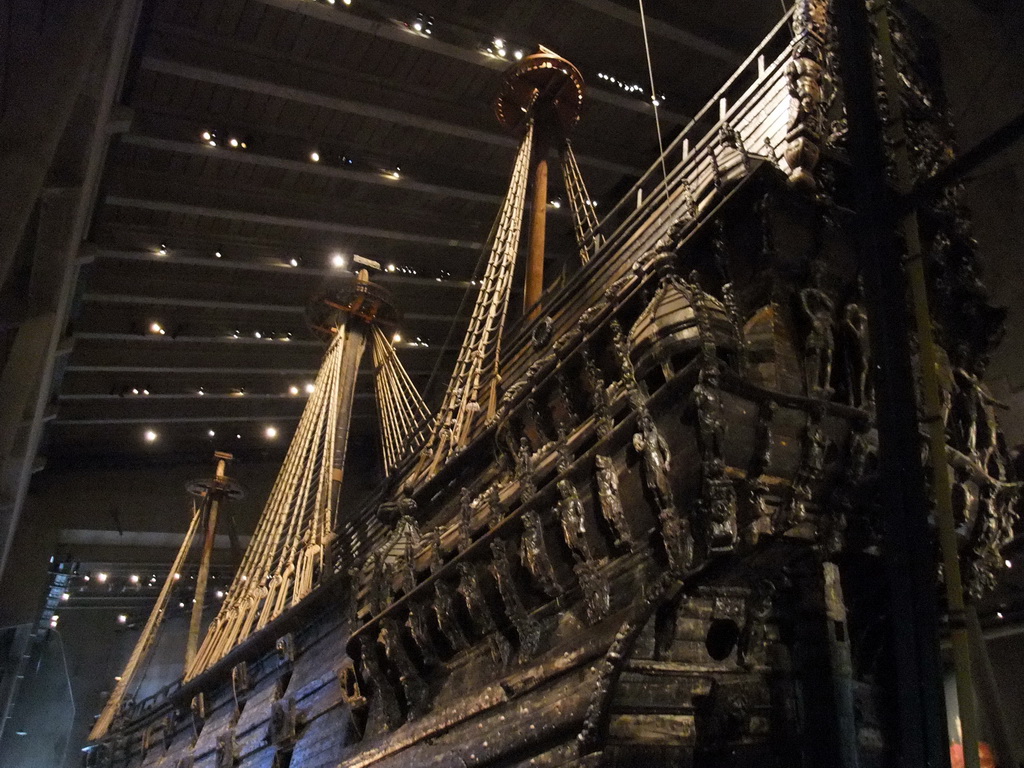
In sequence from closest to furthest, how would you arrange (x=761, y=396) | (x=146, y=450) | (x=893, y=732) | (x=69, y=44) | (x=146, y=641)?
1. (x=761, y=396)
2. (x=893, y=732)
3. (x=69, y=44)
4. (x=146, y=641)
5. (x=146, y=450)

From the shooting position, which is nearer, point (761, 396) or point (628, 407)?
point (761, 396)

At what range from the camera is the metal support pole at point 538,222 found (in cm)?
561

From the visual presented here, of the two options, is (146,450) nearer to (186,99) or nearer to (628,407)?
(186,99)

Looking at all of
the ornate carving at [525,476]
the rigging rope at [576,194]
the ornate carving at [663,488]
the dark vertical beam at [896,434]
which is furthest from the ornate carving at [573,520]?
the rigging rope at [576,194]

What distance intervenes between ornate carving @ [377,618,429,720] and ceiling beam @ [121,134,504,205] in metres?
5.42

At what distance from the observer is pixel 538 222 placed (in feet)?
19.5

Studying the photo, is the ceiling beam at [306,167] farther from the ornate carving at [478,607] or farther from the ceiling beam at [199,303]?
the ornate carving at [478,607]

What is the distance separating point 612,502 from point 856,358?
0.88m

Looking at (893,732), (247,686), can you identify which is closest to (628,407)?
(893,732)

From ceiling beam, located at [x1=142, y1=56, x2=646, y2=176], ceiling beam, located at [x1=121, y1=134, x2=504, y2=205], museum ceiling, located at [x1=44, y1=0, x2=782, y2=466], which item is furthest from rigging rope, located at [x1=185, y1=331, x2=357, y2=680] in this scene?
ceiling beam, located at [x1=142, y1=56, x2=646, y2=176]

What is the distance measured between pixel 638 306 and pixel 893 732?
1.56 meters

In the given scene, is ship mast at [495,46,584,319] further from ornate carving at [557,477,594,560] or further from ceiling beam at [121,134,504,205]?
ornate carving at [557,477,594,560]

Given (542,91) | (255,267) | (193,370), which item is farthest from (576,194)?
(193,370)

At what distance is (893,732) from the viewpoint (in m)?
2.46
